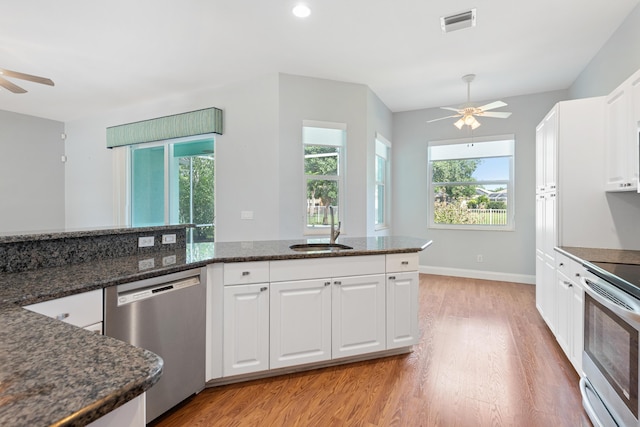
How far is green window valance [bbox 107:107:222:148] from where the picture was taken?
173 inches

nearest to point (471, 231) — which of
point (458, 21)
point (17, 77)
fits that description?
point (458, 21)

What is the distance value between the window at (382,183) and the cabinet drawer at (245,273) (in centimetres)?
337

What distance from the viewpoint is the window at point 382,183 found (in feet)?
17.5

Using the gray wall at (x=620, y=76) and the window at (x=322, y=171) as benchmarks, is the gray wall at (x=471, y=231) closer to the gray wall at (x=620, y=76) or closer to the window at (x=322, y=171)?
the gray wall at (x=620, y=76)

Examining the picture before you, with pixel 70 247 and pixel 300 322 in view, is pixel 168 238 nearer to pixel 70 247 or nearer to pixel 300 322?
pixel 70 247

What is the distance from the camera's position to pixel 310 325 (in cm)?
223

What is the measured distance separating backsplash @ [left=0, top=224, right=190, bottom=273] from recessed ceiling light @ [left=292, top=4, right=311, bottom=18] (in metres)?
2.13

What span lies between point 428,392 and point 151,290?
1844 millimetres

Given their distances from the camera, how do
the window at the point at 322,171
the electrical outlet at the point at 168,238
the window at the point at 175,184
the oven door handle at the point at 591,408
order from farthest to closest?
the window at the point at 175,184
the window at the point at 322,171
the electrical outlet at the point at 168,238
the oven door handle at the point at 591,408

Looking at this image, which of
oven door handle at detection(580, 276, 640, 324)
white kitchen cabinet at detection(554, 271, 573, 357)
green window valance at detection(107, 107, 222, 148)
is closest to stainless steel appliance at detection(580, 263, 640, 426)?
oven door handle at detection(580, 276, 640, 324)

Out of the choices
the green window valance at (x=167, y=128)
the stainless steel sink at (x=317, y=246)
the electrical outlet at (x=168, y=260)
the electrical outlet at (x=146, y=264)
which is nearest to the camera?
the electrical outlet at (x=146, y=264)

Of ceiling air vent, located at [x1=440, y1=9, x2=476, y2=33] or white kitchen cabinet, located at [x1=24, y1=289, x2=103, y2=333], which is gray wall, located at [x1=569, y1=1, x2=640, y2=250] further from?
white kitchen cabinet, located at [x1=24, y1=289, x2=103, y2=333]

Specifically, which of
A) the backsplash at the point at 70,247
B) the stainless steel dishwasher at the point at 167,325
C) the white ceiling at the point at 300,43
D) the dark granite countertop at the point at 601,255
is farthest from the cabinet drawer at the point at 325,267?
the white ceiling at the point at 300,43

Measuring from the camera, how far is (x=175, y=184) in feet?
16.9
